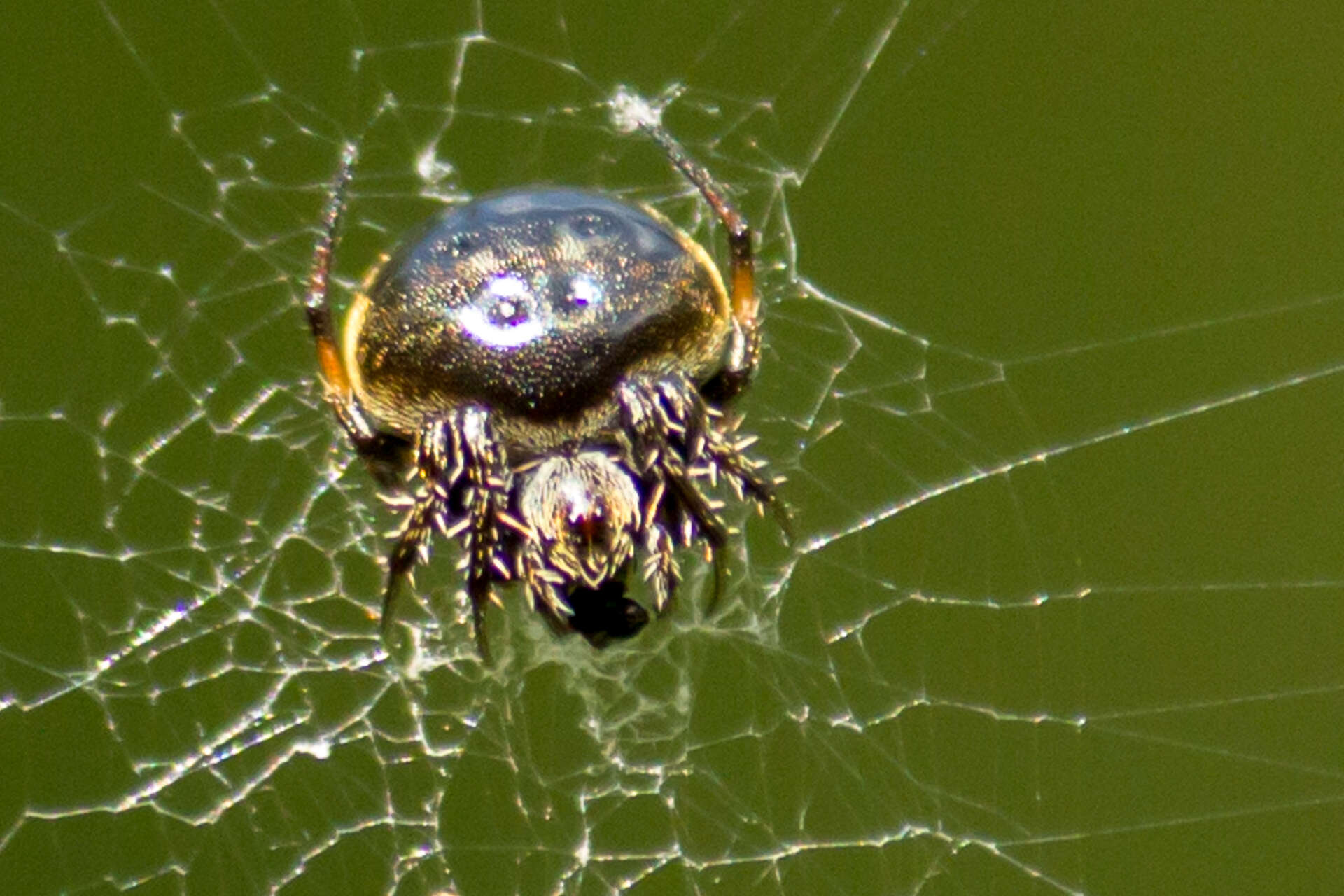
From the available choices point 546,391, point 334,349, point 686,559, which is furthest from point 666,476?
point 686,559

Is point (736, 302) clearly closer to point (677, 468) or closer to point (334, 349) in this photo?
point (677, 468)

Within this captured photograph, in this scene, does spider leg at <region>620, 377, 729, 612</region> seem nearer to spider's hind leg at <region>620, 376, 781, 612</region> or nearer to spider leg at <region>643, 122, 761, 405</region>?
spider's hind leg at <region>620, 376, 781, 612</region>

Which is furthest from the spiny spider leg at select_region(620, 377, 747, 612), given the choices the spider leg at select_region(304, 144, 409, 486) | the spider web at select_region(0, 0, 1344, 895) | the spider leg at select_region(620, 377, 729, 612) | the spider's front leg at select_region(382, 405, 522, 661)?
the spider web at select_region(0, 0, 1344, 895)

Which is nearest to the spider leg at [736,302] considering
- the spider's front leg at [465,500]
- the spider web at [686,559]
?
the spider's front leg at [465,500]

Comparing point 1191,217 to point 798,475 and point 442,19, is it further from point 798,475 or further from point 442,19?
point 442,19

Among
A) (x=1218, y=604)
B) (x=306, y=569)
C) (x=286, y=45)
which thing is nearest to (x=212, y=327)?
(x=306, y=569)

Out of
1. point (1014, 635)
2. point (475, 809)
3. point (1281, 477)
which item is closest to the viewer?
point (475, 809)
